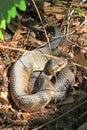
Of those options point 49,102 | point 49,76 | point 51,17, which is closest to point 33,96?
point 49,102

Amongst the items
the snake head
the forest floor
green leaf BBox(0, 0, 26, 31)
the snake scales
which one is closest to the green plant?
green leaf BBox(0, 0, 26, 31)

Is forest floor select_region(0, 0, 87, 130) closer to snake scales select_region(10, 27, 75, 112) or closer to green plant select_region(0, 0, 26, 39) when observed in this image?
snake scales select_region(10, 27, 75, 112)

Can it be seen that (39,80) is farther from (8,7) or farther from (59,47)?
(8,7)

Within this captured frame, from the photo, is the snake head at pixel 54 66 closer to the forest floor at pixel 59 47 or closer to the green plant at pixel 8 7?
the forest floor at pixel 59 47

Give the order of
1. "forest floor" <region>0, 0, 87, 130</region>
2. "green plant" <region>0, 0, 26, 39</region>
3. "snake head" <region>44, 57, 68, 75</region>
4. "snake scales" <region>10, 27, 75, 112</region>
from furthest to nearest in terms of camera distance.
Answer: "snake head" <region>44, 57, 68, 75</region> < "snake scales" <region>10, 27, 75, 112</region> < "forest floor" <region>0, 0, 87, 130</region> < "green plant" <region>0, 0, 26, 39</region>

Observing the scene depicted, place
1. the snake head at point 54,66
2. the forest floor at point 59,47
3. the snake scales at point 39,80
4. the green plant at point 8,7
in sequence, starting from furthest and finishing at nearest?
the snake head at point 54,66
the snake scales at point 39,80
the forest floor at point 59,47
the green plant at point 8,7

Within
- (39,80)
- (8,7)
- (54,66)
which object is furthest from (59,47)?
(8,7)

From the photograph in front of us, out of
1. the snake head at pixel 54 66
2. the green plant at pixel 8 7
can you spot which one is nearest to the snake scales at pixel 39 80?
the snake head at pixel 54 66
